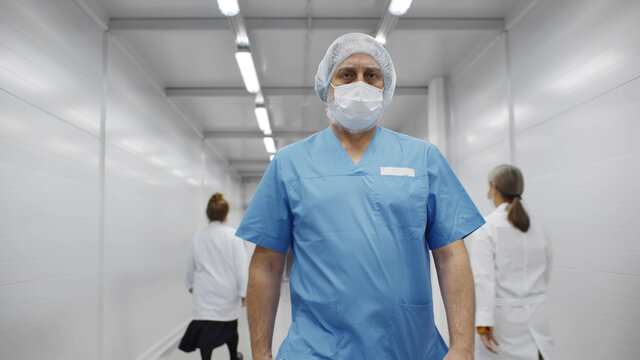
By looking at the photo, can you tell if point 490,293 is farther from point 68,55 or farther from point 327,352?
point 68,55

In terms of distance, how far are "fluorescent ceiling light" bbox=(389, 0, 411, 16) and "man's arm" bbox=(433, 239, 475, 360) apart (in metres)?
2.48

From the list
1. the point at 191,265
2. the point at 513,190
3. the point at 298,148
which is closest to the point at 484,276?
the point at 513,190

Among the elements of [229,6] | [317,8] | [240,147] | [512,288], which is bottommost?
[512,288]

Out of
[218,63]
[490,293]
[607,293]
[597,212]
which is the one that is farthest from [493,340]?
[218,63]

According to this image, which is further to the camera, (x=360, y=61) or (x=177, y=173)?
(x=177, y=173)

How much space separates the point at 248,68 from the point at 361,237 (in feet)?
11.2

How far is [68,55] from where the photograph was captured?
2980mm

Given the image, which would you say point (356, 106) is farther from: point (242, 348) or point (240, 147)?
point (240, 147)

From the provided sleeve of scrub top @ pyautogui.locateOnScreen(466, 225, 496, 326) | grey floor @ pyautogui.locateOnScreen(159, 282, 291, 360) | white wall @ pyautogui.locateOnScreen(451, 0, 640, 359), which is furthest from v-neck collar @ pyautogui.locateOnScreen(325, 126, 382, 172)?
grey floor @ pyautogui.locateOnScreen(159, 282, 291, 360)

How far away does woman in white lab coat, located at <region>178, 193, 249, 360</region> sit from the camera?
3.47m

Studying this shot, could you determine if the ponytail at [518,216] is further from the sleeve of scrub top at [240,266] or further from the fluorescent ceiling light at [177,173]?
the fluorescent ceiling light at [177,173]

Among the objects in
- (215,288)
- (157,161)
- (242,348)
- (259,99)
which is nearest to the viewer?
(215,288)

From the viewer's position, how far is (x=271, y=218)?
124 cm

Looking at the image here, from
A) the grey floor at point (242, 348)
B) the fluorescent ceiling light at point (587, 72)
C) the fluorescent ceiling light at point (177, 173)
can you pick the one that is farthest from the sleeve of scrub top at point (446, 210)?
the fluorescent ceiling light at point (177, 173)
